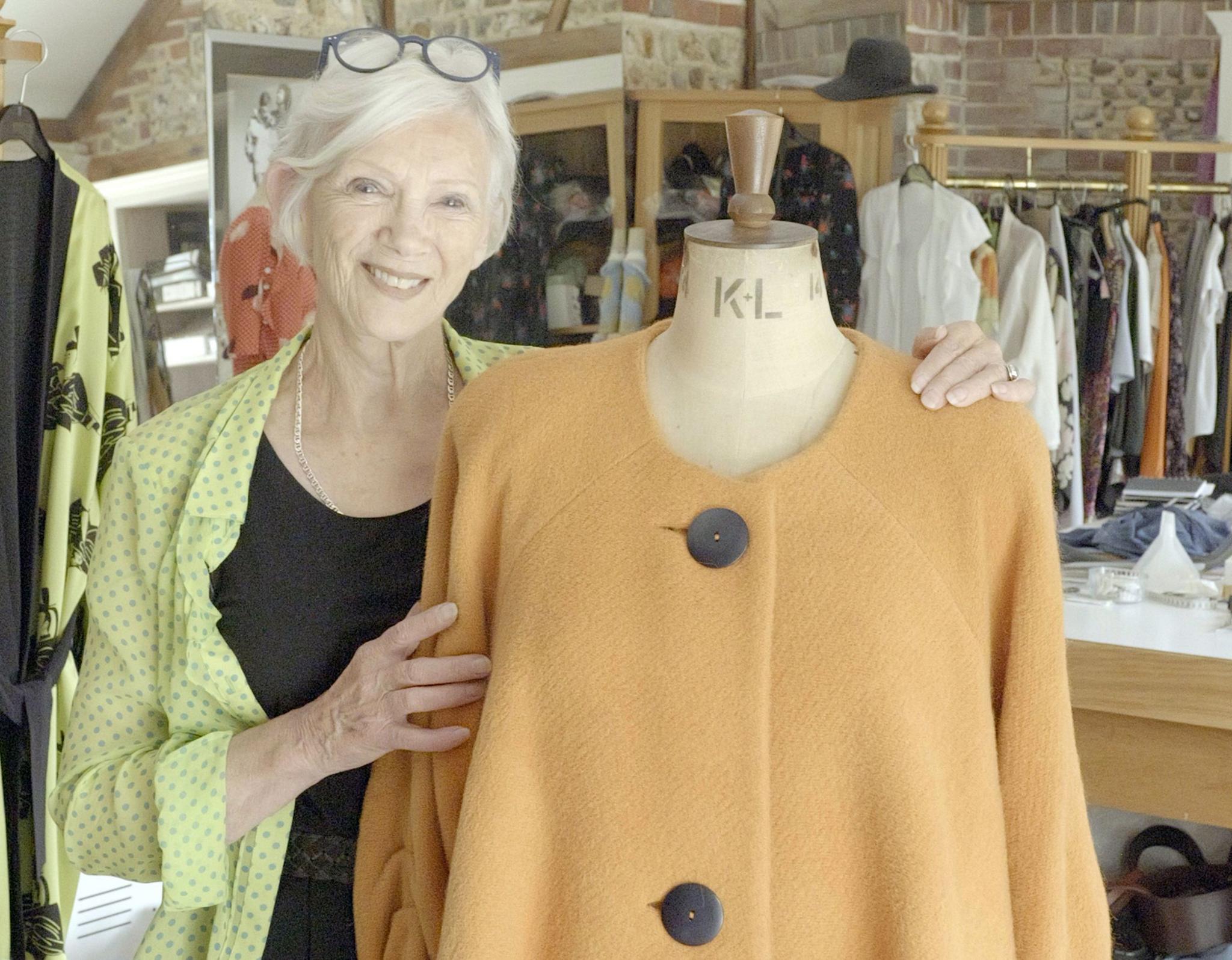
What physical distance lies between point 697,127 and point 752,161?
342 cm

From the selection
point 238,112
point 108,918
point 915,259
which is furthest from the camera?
point 915,259

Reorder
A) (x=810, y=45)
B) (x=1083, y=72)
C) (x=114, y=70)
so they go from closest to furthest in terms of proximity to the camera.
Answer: (x=114, y=70) < (x=810, y=45) < (x=1083, y=72)

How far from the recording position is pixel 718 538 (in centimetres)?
92

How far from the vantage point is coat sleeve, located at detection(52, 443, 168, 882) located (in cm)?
130

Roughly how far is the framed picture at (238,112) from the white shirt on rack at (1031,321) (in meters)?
2.25

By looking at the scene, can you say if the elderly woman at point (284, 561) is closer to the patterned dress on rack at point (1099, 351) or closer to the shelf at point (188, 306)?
the shelf at point (188, 306)

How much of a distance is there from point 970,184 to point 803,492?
3597mm

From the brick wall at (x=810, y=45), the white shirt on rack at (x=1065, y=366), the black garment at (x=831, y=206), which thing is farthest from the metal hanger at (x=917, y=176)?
the brick wall at (x=810, y=45)

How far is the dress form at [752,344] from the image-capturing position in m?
1.00

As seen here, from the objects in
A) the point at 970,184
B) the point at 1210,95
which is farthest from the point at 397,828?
the point at 1210,95

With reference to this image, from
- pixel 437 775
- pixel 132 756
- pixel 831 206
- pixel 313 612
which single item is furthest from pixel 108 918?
pixel 831 206

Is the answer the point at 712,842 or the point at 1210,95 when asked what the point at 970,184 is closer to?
the point at 1210,95

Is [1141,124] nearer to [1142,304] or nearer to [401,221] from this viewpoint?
[1142,304]

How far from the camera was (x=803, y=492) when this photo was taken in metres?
0.94
